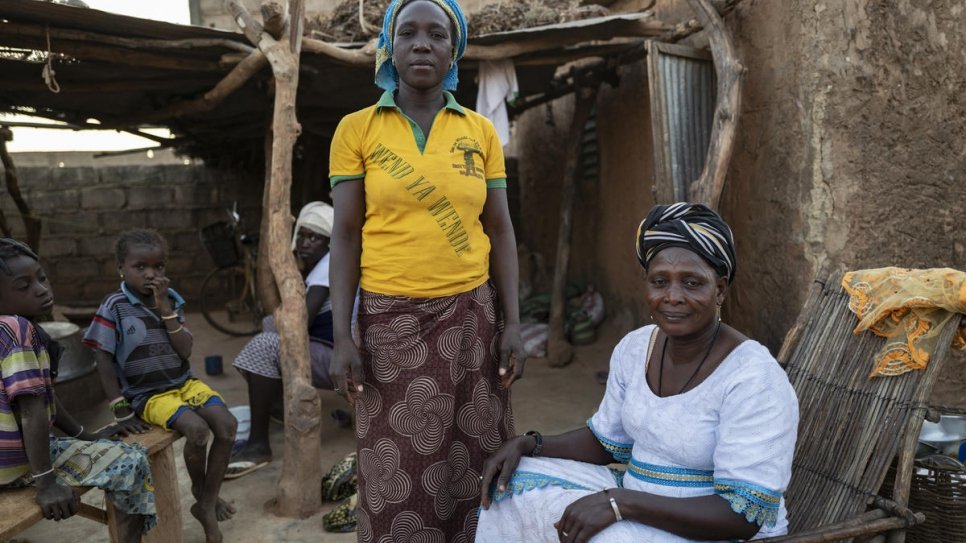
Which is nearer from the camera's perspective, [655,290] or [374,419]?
[655,290]

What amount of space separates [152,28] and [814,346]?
379 cm

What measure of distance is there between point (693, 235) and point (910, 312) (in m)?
0.83

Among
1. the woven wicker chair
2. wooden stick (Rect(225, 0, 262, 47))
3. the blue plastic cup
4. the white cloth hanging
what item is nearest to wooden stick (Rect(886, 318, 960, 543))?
the woven wicker chair

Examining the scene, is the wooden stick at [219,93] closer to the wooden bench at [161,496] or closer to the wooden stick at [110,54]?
the wooden stick at [110,54]

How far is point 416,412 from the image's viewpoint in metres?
1.97

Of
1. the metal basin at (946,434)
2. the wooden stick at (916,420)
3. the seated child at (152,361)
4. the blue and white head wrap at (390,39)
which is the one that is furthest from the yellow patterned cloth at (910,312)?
the seated child at (152,361)

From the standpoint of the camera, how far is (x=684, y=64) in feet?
13.9

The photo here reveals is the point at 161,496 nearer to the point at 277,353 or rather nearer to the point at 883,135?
the point at 277,353

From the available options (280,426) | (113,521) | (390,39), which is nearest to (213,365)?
(280,426)

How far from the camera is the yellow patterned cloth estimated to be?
6.18ft

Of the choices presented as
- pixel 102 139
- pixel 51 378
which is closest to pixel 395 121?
pixel 51 378

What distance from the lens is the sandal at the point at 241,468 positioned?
3.71m

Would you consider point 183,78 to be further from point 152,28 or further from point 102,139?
point 102,139

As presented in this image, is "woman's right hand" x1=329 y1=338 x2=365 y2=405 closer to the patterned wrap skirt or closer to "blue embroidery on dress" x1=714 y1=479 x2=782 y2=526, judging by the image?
the patterned wrap skirt
